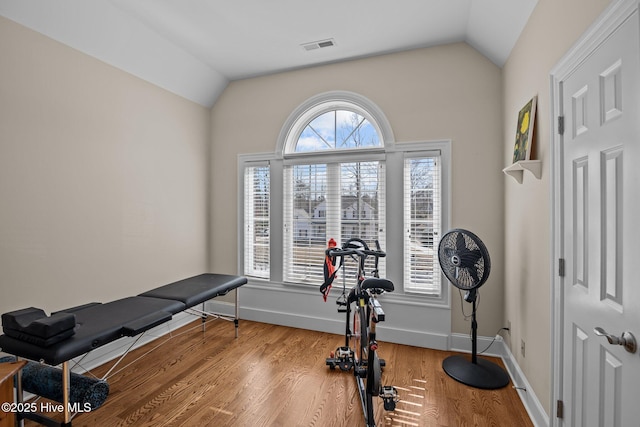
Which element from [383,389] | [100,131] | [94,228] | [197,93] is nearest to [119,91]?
[100,131]

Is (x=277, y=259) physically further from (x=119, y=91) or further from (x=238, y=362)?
(x=119, y=91)

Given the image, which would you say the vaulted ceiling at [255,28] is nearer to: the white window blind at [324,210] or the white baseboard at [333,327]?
the white window blind at [324,210]

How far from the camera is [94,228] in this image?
2.63 m

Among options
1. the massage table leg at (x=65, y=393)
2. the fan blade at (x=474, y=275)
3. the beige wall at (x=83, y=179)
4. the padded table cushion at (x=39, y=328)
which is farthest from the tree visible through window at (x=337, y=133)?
the massage table leg at (x=65, y=393)

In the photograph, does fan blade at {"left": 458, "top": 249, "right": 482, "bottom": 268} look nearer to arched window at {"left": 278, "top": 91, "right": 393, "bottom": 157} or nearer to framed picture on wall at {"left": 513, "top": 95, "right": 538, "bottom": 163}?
framed picture on wall at {"left": 513, "top": 95, "right": 538, "bottom": 163}

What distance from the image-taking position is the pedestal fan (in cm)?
231

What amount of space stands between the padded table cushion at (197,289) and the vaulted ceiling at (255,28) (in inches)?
85.0

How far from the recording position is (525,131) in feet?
6.86

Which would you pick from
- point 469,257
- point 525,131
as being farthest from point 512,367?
point 525,131

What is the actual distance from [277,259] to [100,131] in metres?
2.19

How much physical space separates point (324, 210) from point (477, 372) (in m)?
2.11

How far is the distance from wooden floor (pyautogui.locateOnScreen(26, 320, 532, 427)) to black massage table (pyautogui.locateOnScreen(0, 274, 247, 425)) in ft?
1.90

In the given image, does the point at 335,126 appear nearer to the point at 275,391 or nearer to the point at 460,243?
the point at 460,243

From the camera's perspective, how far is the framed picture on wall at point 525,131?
1.98 meters
